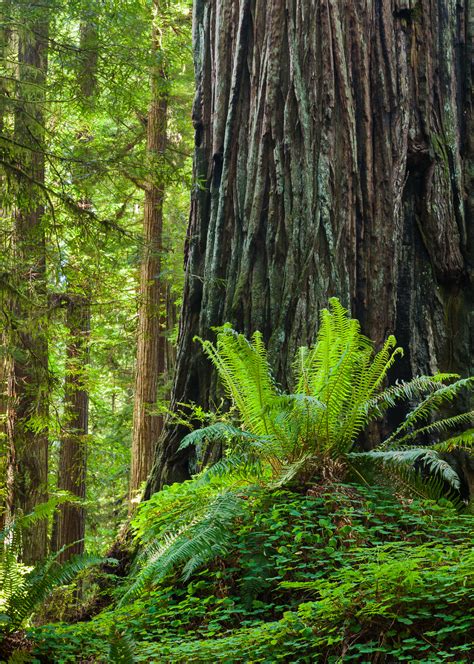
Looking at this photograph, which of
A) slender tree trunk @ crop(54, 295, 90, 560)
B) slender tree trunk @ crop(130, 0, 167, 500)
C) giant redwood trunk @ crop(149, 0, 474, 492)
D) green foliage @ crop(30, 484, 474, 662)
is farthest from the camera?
slender tree trunk @ crop(54, 295, 90, 560)

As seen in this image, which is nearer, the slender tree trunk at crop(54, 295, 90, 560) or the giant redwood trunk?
the giant redwood trunk

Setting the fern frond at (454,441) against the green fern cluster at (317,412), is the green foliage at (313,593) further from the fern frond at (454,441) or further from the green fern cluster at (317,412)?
the fern frond at (454,441)

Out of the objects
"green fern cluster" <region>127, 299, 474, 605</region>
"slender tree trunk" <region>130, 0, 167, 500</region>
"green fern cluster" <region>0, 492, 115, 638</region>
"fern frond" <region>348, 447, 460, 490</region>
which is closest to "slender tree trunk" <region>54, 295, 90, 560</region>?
"slender tree trunk" <region>130, 0, 167, 500</region>

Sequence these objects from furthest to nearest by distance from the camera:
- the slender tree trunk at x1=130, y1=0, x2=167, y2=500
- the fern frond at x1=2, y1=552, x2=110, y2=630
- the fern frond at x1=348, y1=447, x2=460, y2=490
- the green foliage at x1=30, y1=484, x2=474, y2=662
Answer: the slender tree trunk at x1=130, y1=0, x2=167, y2=500 → the fern frond at x1=348, y1=447, x2=460, y2=490 → the fern frond at x1=2, y1=552, x2=110, y2=630 → the green foliage at x1=30, y1=484, x2=474, y2=662

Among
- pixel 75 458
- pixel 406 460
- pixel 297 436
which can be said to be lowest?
pixel 75 458

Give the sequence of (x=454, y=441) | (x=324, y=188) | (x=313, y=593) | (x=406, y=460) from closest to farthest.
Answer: (x=313, y=593) → (x=406, y=460) → (x=454, y=441) → (x=324, y=188)

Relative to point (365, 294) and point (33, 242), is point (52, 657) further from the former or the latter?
point (33, 242)

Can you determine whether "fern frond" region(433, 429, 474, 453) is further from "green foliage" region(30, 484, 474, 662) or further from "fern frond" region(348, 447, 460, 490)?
"green foliage" region(30, 484, 474, 662)

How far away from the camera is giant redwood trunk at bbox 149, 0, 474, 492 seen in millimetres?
5230

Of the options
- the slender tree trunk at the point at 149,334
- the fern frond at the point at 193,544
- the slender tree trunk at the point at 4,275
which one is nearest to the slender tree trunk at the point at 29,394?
the slender tree trunk at the point at 4,275

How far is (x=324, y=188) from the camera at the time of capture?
527cm

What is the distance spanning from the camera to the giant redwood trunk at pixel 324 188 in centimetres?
523

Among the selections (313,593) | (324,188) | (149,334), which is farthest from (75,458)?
(313,593)

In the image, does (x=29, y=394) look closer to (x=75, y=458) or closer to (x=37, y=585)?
(x=75, y=458)
